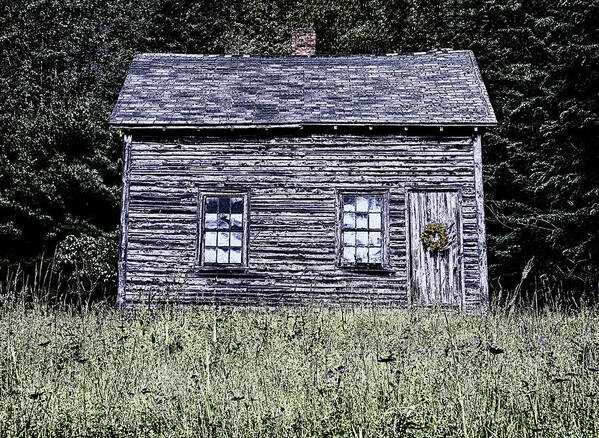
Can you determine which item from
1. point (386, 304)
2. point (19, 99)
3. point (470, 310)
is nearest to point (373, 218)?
point (386, 304)

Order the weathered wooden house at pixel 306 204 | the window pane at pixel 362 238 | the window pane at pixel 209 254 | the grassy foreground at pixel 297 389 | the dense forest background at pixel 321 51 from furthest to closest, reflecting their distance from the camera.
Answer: the dense forest background at pixel 321 51, the window pane at pixel 209 254, the window pane at pixel 362 238, the weathered wooden house at pixel 306 204, the grassy foreground at pixel 297 389

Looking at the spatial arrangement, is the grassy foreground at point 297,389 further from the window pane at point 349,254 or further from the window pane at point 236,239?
the window pane at point 236,239

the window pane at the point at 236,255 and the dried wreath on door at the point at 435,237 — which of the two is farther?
the window pane at the point at 236,255

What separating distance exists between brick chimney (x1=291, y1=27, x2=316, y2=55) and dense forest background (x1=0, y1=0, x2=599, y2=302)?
19.4 feet

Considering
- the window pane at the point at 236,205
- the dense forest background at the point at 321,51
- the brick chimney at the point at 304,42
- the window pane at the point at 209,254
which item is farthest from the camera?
the brick chimney at the point at 304,42

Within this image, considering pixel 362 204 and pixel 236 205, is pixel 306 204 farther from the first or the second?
pixel 236 205

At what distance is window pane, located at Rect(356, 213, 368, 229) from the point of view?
44.3 ft

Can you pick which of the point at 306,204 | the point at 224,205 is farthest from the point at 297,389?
the point at 224,205

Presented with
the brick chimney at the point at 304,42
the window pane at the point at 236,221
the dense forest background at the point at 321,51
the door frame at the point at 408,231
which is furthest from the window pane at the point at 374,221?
the brick chimney at the point at 304,42

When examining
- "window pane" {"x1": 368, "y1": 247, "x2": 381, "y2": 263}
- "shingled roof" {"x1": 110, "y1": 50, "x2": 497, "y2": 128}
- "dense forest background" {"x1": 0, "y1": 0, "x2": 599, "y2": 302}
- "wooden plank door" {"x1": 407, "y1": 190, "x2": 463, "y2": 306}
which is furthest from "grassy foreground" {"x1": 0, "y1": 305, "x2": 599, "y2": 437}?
"shingled roof" {"x1": 110, "y1": 50, "x2": 497, "y2": 128}

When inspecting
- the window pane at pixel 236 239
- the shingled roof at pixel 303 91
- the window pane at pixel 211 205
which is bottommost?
the window pane at pixel 236 239

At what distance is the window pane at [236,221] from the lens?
44.8ft

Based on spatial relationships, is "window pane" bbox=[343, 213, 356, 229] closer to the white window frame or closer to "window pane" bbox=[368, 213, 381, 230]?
the white window frame

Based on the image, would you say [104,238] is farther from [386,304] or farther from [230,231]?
[386,304]
